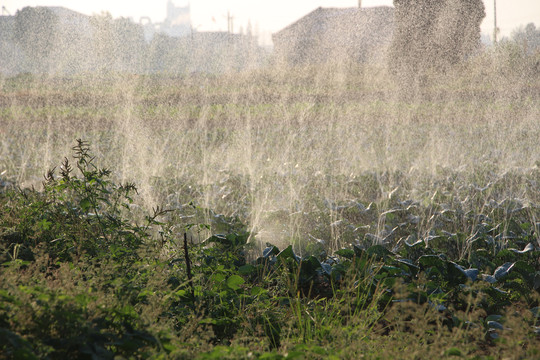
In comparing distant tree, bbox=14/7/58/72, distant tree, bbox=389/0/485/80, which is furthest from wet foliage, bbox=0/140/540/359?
distant tree, bbox=14/7/58/72

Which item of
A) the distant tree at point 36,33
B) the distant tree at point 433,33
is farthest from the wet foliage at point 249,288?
the distant tree at point 36,33

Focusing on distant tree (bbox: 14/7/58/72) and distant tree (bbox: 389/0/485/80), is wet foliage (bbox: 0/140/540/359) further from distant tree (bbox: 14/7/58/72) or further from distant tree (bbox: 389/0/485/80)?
distant tree (bbox: 14/7/58/72)

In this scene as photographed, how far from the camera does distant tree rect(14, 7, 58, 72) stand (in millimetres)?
22328

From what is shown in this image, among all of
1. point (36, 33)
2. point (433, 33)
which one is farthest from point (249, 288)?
point (36, 33)

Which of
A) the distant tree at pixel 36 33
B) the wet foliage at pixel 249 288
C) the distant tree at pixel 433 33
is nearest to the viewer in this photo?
the wet foliage at pixel 249 288

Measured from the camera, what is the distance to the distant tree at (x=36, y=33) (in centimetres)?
2233

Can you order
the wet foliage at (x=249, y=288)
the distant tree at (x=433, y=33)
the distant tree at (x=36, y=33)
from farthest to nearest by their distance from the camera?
the distant tree at (x=36, y=33), the distant tree at (x=433, y=33), the wet foliage at (x=249, y=288)

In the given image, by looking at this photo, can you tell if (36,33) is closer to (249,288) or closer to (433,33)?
(433,33)

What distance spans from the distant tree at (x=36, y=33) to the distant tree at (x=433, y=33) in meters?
15.0

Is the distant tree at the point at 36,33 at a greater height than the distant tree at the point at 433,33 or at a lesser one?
greater

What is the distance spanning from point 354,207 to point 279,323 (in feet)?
5.37

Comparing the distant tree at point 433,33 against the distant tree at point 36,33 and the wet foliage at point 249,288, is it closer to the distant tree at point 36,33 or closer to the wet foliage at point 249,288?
the wet foliage at point 249,288

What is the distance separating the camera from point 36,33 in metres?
24.6

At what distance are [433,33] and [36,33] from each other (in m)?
20.2
